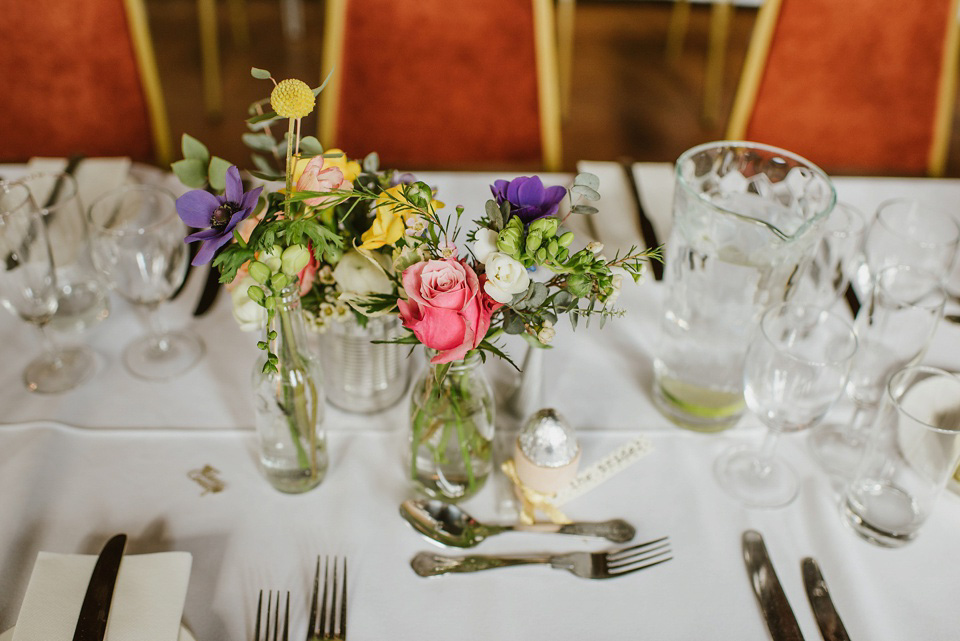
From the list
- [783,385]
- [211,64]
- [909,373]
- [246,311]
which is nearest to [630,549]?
[783,385]

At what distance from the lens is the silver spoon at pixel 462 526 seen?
816 mm

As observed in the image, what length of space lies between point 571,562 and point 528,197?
0.37 metres

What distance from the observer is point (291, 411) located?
32.0 inches

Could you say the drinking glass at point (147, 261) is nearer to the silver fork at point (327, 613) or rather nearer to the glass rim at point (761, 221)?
the silver fork at point (327, 613)

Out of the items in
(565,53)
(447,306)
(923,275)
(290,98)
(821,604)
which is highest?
(290,98)

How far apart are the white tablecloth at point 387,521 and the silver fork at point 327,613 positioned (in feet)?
0.04

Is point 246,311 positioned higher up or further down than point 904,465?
higher up

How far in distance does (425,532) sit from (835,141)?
4.07 feet

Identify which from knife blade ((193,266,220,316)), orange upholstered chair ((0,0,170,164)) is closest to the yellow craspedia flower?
knife blade ((193,266,220,316))

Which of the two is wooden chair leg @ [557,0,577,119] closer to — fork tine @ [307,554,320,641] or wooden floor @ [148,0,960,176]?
wooden floor @ [148,0,960,176]

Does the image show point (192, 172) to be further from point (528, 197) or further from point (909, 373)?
point (909, 373)

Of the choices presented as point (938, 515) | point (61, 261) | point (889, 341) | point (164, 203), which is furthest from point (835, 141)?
point (61, 261)

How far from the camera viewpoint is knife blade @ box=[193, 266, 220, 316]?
107 centimetres

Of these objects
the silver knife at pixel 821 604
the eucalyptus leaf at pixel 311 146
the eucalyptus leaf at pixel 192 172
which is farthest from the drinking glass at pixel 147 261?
the silver knife at pixel 821 604
